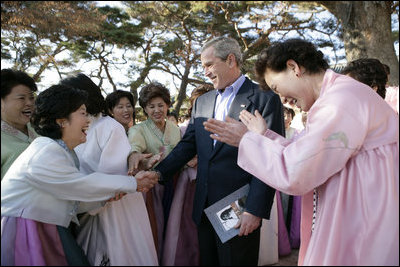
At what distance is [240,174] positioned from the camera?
6.97 ft

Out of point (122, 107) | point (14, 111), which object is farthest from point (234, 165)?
point (122, 107)

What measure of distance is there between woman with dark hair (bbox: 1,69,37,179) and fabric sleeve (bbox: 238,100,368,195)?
1.55 metres

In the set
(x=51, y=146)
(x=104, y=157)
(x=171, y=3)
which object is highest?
(x=171, y=3)

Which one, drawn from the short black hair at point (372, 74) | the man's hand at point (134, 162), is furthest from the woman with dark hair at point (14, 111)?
the short black hair at point (372, 74)

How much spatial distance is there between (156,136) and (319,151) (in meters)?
2.08

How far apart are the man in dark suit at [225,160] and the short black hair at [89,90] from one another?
1.96 ft

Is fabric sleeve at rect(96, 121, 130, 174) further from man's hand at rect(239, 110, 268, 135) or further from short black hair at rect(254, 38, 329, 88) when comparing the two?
short black hair at rect(254, 38, 329, 88)

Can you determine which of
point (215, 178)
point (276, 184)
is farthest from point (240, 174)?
point (276, 184)

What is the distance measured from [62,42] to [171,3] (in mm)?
4116

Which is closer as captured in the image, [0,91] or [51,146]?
[51,146]

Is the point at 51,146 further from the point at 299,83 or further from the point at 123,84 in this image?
the point at 123,84

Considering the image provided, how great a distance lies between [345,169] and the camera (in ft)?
4.78

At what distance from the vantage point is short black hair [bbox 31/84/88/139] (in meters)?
1.87

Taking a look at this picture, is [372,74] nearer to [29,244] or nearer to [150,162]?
[150,162]
